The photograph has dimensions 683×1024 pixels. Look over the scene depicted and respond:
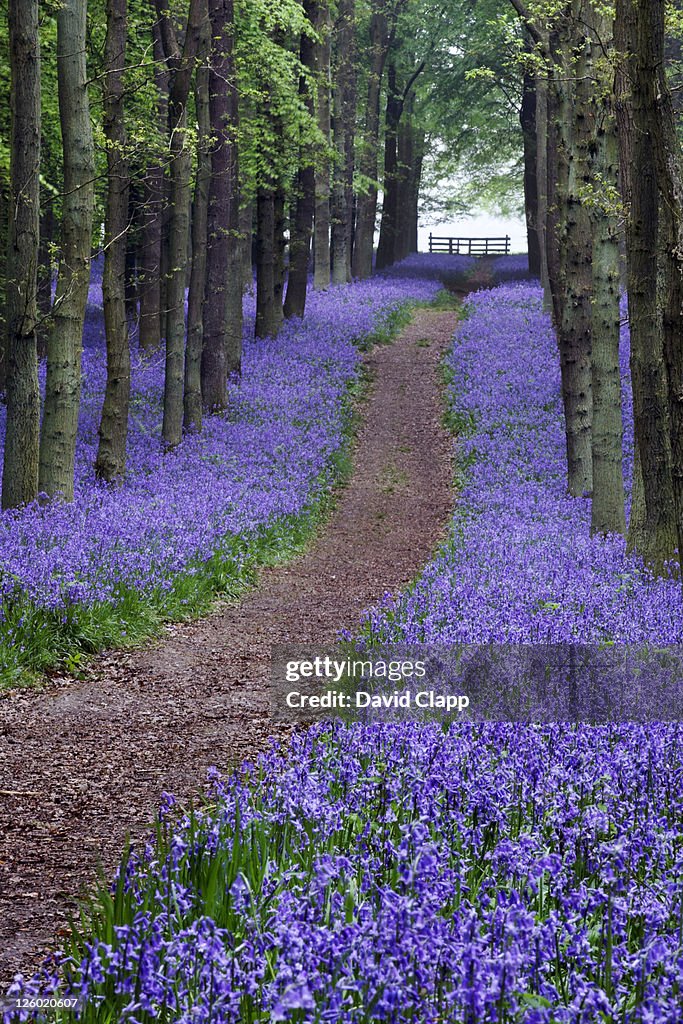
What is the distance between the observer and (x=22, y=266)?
1170 centimetres

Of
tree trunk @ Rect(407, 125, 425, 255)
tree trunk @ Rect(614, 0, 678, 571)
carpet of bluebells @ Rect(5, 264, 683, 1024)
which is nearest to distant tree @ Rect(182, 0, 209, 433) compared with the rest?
tree trunk @ Rect(614, 0, 678, 571)

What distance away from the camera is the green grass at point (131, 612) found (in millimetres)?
8523

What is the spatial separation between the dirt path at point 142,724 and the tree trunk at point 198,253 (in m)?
4.79

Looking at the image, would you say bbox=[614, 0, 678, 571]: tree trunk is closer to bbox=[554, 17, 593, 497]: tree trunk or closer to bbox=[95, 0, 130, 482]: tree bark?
bbox=[554, 17, 593, 497]: tree trunk

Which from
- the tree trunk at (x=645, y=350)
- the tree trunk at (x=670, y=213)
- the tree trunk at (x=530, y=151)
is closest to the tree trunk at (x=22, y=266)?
the tree trunk at (x=645, y=350)

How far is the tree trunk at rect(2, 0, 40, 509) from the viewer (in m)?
11.4

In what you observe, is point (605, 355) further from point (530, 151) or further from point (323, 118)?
point (530, 151)

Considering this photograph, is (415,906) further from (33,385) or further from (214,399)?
(214,399)

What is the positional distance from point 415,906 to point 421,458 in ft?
57.2

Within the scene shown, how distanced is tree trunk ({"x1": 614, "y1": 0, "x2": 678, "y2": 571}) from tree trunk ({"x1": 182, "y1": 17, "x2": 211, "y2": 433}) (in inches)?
316

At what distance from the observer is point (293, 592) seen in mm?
12164

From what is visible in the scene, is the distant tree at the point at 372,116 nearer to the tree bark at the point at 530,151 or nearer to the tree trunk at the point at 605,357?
the tree bark at the point at 530,151

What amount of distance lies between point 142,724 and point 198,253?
1193 centimetres

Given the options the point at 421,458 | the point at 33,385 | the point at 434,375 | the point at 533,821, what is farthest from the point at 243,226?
the point at 533,821
